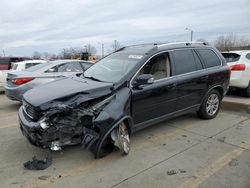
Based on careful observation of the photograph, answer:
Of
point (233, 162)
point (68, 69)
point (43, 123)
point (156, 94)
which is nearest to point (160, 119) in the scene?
point (156, 94)

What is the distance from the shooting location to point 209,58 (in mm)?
5766

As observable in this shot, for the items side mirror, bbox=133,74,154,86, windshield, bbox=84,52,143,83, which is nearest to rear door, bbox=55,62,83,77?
windshield, bbox=84,52,143,83

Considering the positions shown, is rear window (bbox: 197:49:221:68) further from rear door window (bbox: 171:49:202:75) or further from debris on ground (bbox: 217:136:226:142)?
debris on ground (bbox: 217:136:226:142)

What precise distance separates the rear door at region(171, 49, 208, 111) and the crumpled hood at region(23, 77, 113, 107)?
1654 millimetres

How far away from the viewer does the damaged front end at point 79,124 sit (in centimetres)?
355

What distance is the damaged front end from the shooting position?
3.55 m

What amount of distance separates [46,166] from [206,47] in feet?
14.3

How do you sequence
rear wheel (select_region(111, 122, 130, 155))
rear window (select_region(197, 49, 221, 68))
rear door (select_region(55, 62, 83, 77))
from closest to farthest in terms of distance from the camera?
rear wheel (select_region(111, 122, 130, 155))
rear window (select_region(197, 49, 221, 68))
rear door (select_region(55, 62, 83, 77))

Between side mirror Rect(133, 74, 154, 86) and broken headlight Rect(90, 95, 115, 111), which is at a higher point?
side mirror Rect(133, 74, 154, 86)

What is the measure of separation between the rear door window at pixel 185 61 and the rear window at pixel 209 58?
0.81ft

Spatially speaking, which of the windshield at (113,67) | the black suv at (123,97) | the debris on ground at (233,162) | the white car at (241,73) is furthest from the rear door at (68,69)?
the debris on ground at (233,162)

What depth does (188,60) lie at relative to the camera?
17.4ft

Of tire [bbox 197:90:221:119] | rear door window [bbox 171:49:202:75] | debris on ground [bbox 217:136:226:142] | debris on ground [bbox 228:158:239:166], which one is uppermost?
rear door window [bbox 171:49:202:75]

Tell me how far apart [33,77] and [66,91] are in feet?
12.2
